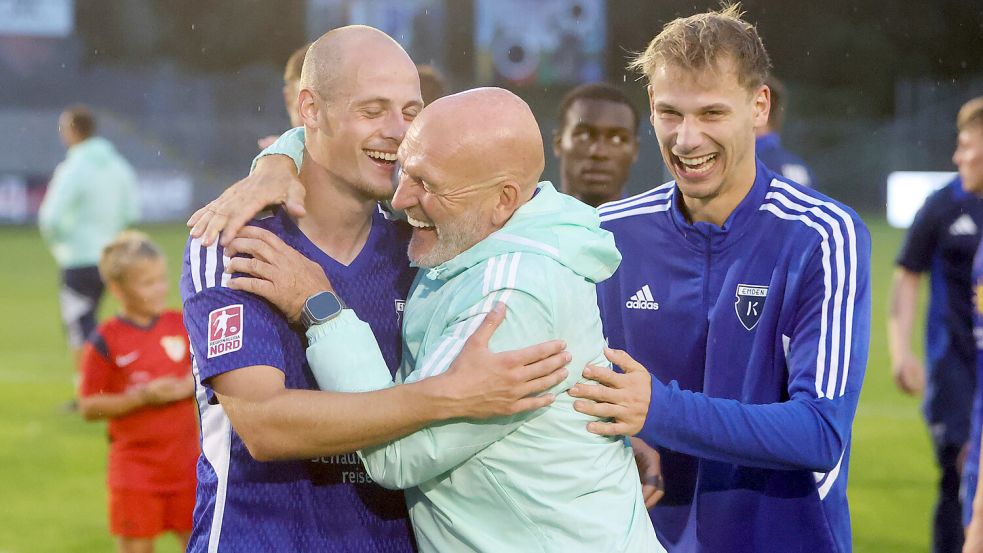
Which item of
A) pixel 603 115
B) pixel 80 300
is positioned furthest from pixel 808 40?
pixel 603 115

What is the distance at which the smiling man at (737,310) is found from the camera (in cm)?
248

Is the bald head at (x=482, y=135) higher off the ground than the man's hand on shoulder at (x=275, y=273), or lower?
higher

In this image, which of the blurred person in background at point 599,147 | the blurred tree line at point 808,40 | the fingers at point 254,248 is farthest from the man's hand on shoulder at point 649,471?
the blurred tree line at point 808,40

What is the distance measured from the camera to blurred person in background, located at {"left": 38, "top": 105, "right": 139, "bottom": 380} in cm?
950

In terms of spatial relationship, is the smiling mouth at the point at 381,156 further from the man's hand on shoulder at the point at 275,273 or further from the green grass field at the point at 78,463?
the green grass field at the point at 78,463

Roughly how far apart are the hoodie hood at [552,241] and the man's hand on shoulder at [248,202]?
0.44 metres

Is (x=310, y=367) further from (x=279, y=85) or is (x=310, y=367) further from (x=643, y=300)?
(x=279, y=85)

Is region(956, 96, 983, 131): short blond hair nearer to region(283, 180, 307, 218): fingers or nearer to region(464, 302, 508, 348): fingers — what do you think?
region(283, 180, 307, 218): fingers

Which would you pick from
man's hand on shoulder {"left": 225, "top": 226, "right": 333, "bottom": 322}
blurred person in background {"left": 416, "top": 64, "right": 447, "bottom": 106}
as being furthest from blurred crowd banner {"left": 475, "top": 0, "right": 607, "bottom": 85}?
man's hand on shoulder {"left": 225, "top": 226, "right": 333, "bottom": 322}

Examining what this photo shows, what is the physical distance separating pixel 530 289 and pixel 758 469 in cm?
98

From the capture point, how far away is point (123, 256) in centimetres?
529

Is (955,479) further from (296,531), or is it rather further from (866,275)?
(296,531)

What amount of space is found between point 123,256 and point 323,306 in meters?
3.37

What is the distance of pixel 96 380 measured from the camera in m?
4.94
